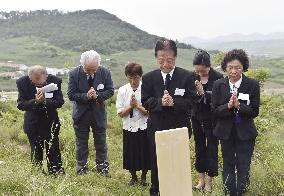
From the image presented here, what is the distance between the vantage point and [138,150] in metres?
5.62

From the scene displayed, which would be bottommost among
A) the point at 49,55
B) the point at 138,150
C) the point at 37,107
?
the point at 49,55

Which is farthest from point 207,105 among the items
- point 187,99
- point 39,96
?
point 39,96

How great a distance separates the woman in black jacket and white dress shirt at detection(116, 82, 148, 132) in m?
0.66

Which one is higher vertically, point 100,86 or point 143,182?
point 100,86

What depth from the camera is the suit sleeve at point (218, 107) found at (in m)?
4.29

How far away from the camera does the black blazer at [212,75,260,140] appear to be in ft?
14.0

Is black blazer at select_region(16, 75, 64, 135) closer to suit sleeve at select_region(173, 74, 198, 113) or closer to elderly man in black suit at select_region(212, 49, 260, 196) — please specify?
suit sleeve at select_region(173, 74, 198, 113)

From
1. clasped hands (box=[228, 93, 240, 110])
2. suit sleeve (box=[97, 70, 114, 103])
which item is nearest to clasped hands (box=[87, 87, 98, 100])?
suit sleeve (box=[97, 70, 114, 103])

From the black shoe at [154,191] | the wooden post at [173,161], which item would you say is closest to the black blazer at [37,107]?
the black shoe at [154,191]

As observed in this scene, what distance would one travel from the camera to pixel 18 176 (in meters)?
4.44

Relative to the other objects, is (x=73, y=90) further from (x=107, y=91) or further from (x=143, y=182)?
(x=143, y=182)

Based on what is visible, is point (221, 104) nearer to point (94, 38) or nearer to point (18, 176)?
point (18, 176)

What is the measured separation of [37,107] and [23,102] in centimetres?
18

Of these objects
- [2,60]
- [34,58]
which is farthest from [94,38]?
[2,60]
